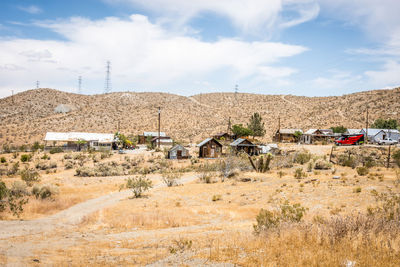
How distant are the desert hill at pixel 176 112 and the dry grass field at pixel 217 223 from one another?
59253 mm

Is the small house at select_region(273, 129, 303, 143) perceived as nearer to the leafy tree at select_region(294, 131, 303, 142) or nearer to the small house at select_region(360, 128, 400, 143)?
the leafy tree at select_region(294, 131, 303, 142)

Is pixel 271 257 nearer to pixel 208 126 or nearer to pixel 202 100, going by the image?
pixel 208 126

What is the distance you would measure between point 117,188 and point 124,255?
19.6 m

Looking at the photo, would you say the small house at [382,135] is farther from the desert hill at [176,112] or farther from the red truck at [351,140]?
the desert hill at [176,112]

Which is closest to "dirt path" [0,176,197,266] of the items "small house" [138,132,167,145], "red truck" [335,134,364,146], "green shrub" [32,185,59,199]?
"green shrub" [32,185,59,199]

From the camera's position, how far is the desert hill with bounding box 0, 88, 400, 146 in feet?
296

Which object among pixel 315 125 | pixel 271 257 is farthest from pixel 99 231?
pixel 315 125

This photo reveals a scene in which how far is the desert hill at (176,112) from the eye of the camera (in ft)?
296

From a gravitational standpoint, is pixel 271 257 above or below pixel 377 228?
below

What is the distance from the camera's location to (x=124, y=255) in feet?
32.5

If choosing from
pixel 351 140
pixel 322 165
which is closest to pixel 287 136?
pixel 351 140

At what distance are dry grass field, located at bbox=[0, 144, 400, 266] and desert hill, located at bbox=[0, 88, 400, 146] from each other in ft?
194

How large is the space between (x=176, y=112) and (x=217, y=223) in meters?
104

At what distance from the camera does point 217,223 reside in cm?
1568
